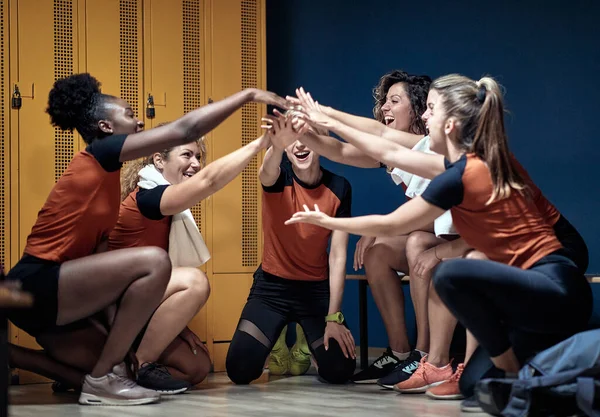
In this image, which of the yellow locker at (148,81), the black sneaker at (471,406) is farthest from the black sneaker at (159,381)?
the black sneaker at (471,406)

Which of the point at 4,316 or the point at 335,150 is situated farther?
the point at 335,150

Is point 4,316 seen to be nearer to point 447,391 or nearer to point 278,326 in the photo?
point 447,391

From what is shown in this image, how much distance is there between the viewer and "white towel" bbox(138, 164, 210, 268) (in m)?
4.02

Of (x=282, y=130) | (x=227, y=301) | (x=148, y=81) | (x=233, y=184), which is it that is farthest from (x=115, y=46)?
(x=227, y=301)

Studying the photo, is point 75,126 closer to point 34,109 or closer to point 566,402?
point 34,109

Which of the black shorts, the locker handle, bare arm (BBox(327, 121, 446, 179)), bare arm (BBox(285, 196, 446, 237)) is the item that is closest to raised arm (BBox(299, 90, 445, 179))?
bare arm (BBox(327, 121, 446, 179))

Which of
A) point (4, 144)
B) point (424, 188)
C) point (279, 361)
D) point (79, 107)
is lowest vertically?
point (279, 361)

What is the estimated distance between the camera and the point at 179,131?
326cm

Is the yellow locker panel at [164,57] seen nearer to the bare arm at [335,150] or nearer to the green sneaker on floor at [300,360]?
the bare arm at [335,150]

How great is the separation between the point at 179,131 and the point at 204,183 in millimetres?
463

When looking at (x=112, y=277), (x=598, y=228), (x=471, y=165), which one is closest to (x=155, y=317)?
(x=112, y=277)

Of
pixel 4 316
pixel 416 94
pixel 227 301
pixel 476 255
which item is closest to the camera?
pixel 4 316

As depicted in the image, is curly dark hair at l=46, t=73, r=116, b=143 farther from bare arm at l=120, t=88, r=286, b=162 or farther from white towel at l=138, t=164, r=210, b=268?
white towel at l=138, t=164, r=210, b=268

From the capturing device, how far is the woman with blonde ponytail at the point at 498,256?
9.11ft
